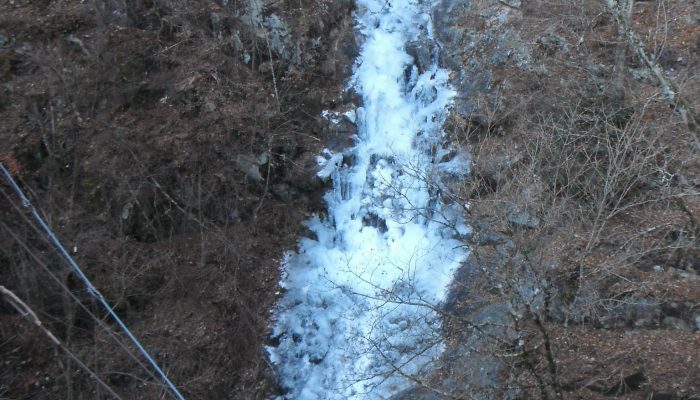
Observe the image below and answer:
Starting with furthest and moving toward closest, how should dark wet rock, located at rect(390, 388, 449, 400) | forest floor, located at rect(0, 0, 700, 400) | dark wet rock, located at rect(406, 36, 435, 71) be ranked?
dark wet rock, located at rect(406, 36, 435, 71)
dark wet rock, located at rect(390, 388, 449, 400)
forest floor, located at rect(0, 0, 700, 400)

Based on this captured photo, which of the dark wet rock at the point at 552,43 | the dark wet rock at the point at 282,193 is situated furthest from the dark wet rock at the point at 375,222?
the dark wet rock at the point at 552,43

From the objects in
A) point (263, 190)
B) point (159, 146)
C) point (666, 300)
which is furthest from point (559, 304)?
point (159, 146)

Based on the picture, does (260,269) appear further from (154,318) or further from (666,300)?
(666,300)

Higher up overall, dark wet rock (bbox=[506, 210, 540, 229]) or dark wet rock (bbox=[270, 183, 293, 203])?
dark wet rock (bbox=[506, 210, 540, 229])

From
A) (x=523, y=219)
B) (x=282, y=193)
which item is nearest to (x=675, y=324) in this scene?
(x=523, y=219)

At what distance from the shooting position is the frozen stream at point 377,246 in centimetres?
1003

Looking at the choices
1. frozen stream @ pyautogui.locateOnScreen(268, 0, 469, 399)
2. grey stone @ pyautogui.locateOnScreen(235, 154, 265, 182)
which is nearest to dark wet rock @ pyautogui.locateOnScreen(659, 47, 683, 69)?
frozen stream @ pyautogui.locateOnScreen(268, 0, 469, 399)

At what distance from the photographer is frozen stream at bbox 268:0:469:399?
10.0m

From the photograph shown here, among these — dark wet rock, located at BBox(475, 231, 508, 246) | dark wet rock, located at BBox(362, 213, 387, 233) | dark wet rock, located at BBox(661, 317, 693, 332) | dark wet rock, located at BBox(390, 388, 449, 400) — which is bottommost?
dark wet rock, located at BBox(390, 388, 449, 400)

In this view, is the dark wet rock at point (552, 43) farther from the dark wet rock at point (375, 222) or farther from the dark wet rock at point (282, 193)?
the dark wet rock at point (282, 193)

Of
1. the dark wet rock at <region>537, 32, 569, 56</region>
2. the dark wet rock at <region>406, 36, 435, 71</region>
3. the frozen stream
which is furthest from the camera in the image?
the dark wet rock at <region>406, 36, 435, 71</region>

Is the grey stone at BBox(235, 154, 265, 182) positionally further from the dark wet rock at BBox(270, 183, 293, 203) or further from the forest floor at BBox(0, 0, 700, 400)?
the dark wet rock at BBox(270, 183, 293, 203)

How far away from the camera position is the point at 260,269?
456 inches

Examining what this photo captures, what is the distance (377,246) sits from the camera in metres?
11.7
